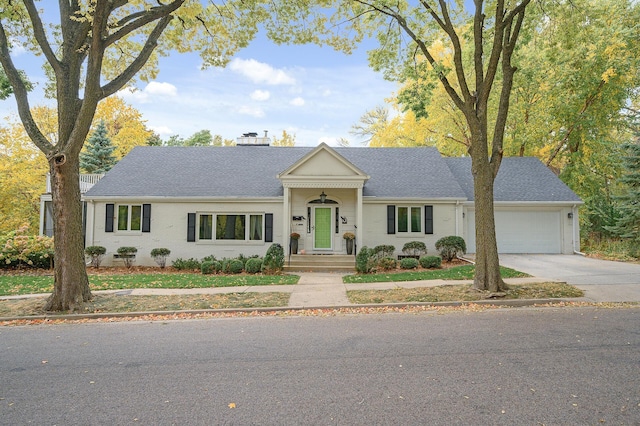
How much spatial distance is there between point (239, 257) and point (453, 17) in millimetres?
11723

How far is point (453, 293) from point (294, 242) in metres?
8.30

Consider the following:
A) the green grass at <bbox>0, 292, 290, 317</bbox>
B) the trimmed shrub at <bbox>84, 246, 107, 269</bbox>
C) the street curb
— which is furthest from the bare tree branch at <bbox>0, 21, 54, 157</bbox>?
the trimmed shrub at <bbox>84, 246, 107, 269</bbox>

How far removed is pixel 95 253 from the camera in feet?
51.9

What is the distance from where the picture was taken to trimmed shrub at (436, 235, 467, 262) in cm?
1570

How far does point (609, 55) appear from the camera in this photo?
20.2m

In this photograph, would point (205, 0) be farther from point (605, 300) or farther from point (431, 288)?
point (605, 300)

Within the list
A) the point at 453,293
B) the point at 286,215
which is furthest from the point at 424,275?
the point at 286,215

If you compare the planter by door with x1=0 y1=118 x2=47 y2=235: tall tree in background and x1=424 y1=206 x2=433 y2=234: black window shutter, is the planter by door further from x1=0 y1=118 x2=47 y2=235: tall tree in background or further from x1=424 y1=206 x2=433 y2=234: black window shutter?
x1=0 y1=118 x2=47 y2=235: tall tree in background

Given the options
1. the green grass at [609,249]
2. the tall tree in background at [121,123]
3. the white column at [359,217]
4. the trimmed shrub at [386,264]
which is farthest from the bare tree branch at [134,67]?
the tall tree in background at [121,123]

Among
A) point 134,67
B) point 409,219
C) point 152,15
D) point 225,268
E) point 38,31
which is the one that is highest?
point 152,15

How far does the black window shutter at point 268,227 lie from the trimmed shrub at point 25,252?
864cm

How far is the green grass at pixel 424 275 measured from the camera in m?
12.0

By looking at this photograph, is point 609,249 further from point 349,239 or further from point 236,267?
point 236,267

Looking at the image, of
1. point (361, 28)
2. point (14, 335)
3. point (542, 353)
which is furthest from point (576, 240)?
point (14, 335)
